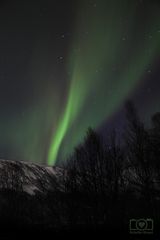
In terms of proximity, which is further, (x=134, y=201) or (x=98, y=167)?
(x=98, y=167)

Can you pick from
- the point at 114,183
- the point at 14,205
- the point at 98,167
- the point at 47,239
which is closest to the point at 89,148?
the point at 98,167

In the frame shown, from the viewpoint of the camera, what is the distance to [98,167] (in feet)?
123

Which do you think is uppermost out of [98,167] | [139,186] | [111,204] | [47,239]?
[98,167]

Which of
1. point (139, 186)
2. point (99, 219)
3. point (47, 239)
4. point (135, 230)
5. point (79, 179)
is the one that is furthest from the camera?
point (79, 179)

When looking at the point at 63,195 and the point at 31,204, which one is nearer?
the point at 63,195

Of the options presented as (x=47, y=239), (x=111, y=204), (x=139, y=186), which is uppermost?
(x=139, y=186)

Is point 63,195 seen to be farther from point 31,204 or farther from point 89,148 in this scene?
point 31,204

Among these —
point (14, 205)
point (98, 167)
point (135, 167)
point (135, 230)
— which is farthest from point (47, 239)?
point (14, 205)

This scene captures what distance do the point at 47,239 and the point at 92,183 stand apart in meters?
20.9

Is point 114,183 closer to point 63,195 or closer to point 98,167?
point 98,167

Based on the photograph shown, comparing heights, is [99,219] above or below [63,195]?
below

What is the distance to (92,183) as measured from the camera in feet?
119

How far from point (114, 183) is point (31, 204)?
3992 centimetres

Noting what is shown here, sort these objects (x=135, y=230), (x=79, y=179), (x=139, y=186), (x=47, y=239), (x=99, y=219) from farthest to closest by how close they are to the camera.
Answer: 1. (x=79, y=179)
2. (x=139, y=186)
3. (x=99, y=219)
4. (x=47, y=239)
5. (x=135, y=230)
